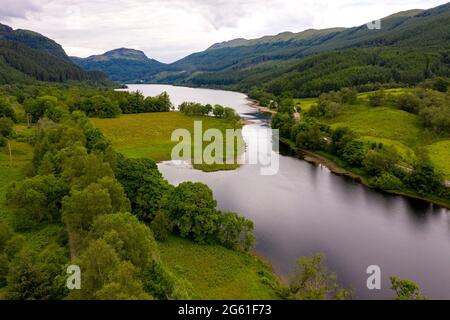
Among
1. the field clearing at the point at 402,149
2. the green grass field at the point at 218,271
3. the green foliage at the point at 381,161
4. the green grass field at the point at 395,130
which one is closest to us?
the green grass field at the point at 218,271

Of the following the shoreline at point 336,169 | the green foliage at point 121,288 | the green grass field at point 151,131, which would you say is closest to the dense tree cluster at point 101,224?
the green foliage at point 121,288

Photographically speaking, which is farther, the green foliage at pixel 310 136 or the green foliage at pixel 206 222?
the green foliage at pixel 310 136

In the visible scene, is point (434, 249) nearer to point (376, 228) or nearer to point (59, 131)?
point (376, 228)

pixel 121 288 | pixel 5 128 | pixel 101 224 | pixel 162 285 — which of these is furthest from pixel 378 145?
pixel 5 128

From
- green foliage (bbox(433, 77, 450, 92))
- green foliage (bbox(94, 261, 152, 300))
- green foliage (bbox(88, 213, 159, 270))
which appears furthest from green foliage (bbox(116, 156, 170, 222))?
green foliage (bbox(433, 77, 450, 92))

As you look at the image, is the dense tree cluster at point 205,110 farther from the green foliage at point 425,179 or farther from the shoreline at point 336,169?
the green foliage at point 425,179

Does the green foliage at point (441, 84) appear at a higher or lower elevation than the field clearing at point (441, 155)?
higher

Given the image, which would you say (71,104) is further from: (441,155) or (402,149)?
(441,155)
